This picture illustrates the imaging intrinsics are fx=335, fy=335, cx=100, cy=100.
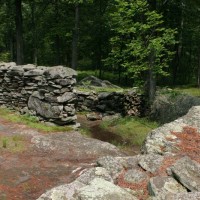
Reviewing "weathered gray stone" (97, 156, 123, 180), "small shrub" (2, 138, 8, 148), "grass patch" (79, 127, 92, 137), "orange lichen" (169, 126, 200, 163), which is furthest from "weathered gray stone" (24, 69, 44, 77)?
"weathered gray stone" (97, 156, 123, 180)

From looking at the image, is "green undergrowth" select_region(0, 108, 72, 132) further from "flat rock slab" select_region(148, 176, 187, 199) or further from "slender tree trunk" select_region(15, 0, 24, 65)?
"slender tree trunk" select_region(15, 0, 24, 65)

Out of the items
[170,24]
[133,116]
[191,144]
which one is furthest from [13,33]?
[191,144]

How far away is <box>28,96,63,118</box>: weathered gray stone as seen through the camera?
1814 cm

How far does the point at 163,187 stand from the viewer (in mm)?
7516

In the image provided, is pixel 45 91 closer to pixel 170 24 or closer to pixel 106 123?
pixel 106 123

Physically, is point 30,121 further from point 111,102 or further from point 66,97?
point 111,102

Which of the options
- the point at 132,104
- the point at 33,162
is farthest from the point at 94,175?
the point at 132,104

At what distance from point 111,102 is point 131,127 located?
4.55 m

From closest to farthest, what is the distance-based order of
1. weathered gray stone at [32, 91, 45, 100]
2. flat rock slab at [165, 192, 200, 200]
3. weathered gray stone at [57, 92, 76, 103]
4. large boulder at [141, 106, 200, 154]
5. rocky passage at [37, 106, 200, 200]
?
flat rock slab at [165, 192, 200, 200], rocky passage at [37, 106, 200, 200], large boulder at [141, 106, 200, 154], weathered gray stone at [57, 92, 76, 103], weathered gray stone at [32, 91, 45, 100]

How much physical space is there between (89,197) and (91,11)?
1467 inches

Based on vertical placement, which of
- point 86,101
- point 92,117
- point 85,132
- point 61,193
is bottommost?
point 92,117

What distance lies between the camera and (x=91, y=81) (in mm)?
33531

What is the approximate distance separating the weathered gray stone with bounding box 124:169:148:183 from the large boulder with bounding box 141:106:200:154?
1.62 m

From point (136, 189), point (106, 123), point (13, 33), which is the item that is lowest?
point (106, 123)
